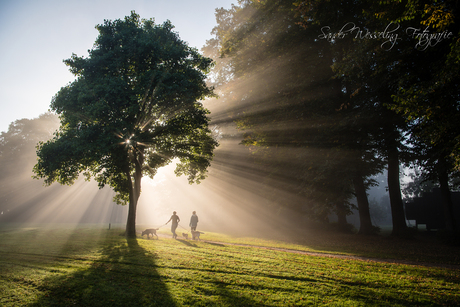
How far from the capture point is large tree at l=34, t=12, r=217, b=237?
1418 centimetres

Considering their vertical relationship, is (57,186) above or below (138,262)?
above

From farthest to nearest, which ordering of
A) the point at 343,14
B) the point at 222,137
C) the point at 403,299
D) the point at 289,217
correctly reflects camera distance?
the point at 222,137 → the point at 289,217 → the point at 343,14 → the point at 403,299

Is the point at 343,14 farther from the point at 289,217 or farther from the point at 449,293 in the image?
the point at 289,217

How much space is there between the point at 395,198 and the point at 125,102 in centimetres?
2050

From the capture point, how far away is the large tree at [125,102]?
46.5ft

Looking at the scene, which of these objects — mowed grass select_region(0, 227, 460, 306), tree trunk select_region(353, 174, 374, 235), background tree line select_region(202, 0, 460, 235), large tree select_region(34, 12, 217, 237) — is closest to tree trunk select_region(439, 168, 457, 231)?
background tree line select_region(202, 0, 460, 235)

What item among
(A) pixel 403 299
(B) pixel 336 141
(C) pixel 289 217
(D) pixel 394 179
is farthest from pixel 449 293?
(C) pixel 289 217

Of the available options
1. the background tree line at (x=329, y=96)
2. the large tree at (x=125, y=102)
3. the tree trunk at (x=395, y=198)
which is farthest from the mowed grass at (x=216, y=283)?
the tree trunk at (x=395, y=198)

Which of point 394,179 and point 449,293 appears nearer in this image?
point 449,293

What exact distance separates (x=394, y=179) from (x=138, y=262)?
63.3 ft

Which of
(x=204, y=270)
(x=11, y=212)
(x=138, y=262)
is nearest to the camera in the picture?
(x=204, y=270)

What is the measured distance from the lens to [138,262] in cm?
789

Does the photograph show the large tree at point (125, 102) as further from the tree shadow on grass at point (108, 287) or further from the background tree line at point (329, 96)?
the tree shadow on grass at point (108, 287)

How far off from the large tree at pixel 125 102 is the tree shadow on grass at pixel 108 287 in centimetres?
853
